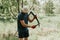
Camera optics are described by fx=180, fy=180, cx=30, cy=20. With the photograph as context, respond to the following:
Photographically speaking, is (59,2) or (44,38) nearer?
(44,38)

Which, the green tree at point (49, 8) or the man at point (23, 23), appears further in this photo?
the green tree at point (49, 8)

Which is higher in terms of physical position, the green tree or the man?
the man

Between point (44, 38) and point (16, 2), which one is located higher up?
point (16, 2)

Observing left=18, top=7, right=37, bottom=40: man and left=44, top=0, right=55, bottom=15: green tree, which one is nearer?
left=18, top=7, right=37, bottom=40: man

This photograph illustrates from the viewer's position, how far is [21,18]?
5.64m

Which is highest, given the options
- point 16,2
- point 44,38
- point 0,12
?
point 16,2

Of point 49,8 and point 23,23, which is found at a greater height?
point 23,23

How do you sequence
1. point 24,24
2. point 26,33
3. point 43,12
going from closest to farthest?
point 24,24 < point 26,33 < point 43,12

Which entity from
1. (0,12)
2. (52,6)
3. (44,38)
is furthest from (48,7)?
(44,38)

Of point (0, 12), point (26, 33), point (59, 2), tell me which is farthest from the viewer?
point (59, 2)

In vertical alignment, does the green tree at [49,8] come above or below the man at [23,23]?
below

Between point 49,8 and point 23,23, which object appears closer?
point 23,23

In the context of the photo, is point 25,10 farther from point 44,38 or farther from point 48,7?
point 48,7

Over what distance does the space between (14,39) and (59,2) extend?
12375 millimetres
